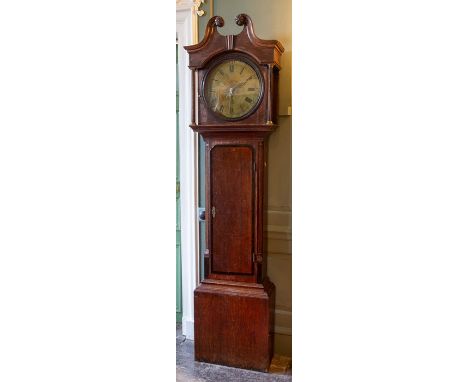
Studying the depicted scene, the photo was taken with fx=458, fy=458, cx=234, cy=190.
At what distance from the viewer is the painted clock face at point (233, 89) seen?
91.0 inches

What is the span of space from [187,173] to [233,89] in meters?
0.62

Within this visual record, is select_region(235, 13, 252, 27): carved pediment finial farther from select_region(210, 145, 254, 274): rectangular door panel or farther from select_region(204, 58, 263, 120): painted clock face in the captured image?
select_region(210, 145, 254, 274): rectangular door panel

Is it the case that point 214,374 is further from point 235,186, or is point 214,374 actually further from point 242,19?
point 242,19

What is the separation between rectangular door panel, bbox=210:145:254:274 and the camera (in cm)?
234

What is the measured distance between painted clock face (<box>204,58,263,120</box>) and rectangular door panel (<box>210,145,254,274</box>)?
0.62 feet

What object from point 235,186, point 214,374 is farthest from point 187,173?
point 214,374

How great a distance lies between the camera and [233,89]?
7.70 ft

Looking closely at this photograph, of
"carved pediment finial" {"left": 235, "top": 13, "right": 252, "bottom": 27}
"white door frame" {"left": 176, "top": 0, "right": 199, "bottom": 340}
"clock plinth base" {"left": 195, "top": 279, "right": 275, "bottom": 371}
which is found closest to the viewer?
"carved pediment finial" {"left": 235, "top": 13, "right": 252, "bottom": 27}

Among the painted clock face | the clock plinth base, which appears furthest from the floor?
the painted clock face

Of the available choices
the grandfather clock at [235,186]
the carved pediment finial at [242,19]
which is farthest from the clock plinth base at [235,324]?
the carved pediment finial at [242,19]
